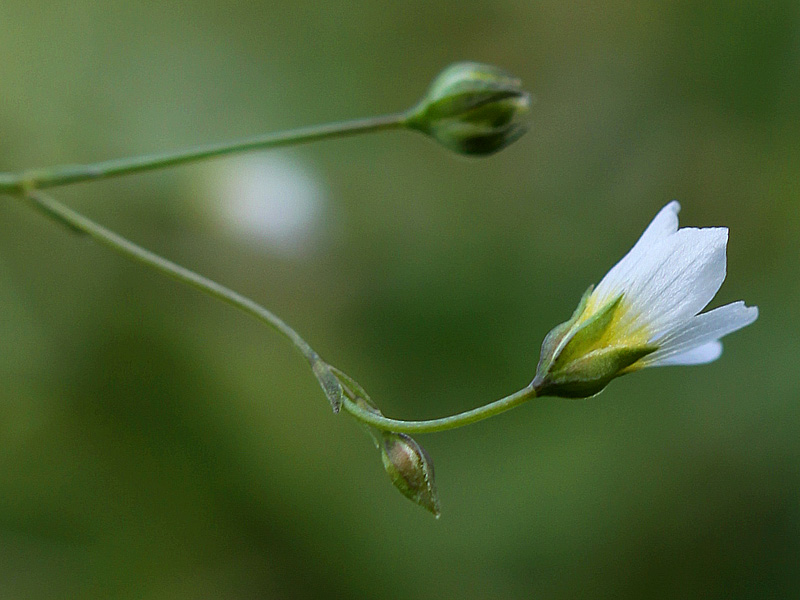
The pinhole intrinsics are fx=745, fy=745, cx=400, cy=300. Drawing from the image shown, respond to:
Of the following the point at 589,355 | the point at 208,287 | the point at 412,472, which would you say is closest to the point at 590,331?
the point at 589,355

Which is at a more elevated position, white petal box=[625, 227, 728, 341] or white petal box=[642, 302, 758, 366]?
white petal box=[625, 227, 728, 341]

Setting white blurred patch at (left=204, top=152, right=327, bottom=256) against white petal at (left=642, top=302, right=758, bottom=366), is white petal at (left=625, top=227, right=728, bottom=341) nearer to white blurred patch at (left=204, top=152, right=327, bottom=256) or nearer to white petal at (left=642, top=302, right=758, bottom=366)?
white petal at (left=642, top=302, right=758, bottom=366)

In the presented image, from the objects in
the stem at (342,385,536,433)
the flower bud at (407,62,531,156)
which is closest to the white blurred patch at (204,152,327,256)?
the flower bud at (407,62,531,156)

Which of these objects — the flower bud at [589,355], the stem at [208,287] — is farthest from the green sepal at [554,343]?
the stem at [208,287]

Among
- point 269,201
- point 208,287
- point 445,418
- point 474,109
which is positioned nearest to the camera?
point 445,418

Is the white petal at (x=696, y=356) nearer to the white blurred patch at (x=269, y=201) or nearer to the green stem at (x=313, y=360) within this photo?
the green stem at (x=313, y=360)

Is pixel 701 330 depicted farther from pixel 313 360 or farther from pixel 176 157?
pixel 176 157
